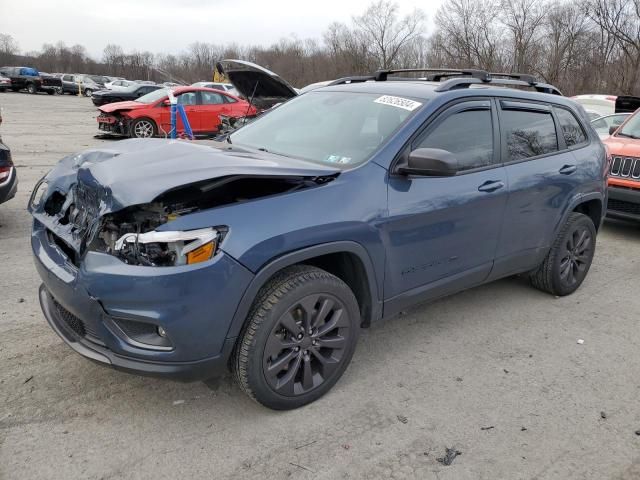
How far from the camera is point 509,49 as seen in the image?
3700 cm

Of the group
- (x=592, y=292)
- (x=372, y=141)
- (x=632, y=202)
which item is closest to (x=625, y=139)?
(x=632, y=202)

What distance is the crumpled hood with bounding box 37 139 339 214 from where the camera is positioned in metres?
2.51

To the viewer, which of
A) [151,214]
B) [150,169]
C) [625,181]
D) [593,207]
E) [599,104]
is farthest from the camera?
[599,104]

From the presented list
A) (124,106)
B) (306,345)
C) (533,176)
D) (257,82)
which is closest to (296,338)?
(306,345)

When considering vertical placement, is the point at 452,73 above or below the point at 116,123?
above

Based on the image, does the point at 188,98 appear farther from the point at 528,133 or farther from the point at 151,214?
the point at 151,214

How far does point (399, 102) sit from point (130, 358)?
2.30m

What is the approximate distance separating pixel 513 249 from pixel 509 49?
123 ft

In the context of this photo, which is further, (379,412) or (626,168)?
(626,168)

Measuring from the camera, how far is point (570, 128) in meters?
4.62

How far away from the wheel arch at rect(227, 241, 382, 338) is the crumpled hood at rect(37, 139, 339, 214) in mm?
418

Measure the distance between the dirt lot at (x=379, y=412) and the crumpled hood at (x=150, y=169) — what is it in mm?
1148

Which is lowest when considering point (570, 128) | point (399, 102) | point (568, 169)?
point (568, 169)

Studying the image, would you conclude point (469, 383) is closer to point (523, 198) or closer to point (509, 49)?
point (523, 198)
